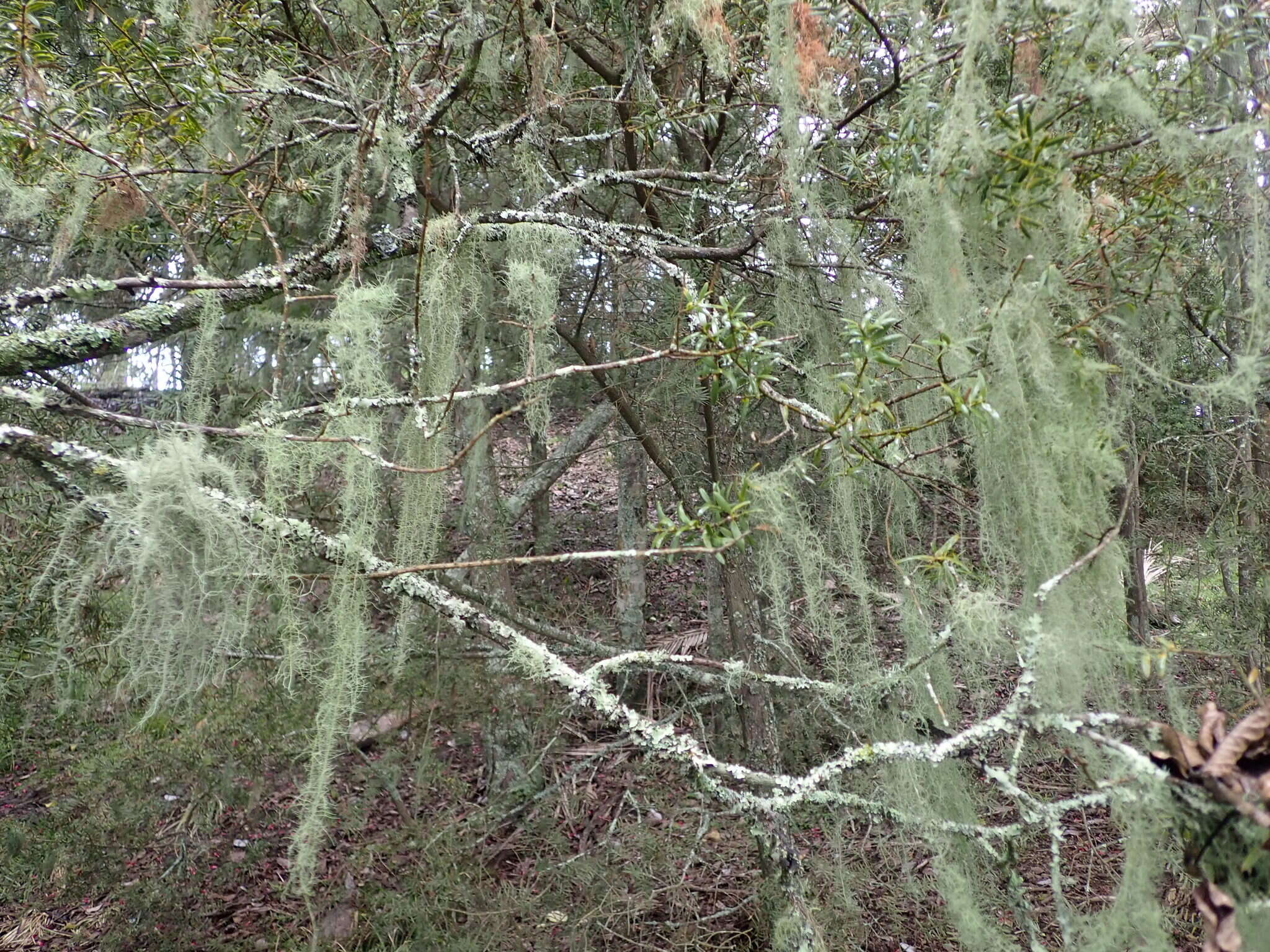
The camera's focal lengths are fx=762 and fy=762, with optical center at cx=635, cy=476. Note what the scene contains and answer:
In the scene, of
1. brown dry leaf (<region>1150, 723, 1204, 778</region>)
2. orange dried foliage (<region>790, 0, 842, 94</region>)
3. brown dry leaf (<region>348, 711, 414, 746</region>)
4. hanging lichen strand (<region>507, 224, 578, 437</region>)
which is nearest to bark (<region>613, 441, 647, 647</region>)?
brown dry leaf (<region>348, 711, 414, 746</region>)

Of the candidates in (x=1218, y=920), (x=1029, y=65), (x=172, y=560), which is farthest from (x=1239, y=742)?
(x=172, y=560)

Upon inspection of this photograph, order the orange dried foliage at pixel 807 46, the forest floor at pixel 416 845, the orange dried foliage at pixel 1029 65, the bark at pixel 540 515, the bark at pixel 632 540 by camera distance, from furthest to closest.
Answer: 1. the bark at pixel 540 515
2. the bark at pixel 632 540
3. the forest floor at pixel 416 845
4. the orange dried foliage at pixel 807 46
5. the orange dried foliage at pixel 1029 65

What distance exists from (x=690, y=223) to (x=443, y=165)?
1155 mm

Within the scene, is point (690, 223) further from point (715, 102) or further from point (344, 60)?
point (344, 60)

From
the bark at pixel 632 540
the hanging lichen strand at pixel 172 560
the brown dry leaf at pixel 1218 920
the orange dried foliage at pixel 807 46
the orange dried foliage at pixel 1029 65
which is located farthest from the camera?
the bark at pixel 632 540

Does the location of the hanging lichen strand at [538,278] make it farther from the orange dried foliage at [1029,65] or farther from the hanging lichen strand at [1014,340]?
the orange dried foliage at [1029,65]

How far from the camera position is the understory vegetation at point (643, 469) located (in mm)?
1366

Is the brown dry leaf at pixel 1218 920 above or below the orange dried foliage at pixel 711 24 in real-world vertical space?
below

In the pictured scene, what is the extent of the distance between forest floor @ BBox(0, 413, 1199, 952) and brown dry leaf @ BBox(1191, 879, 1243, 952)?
81.5 inches

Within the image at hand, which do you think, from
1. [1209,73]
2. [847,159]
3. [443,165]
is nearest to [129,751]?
[443,165]

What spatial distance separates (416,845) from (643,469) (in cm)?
210

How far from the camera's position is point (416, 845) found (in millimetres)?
3264

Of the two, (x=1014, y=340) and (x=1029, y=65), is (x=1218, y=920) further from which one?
(x=1029, y=65)

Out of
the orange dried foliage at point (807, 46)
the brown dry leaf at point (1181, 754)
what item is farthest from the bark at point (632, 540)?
the brown dry leaf at point (1181, 754)
